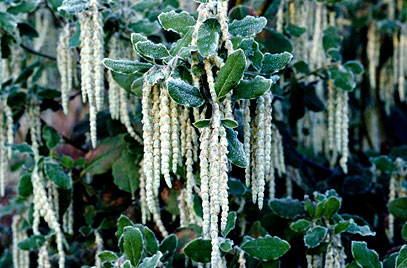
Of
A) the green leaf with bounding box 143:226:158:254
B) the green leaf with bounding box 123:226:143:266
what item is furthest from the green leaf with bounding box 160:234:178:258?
the green leaf with bounding box 123:226:143:266

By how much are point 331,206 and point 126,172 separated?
26.9 inches

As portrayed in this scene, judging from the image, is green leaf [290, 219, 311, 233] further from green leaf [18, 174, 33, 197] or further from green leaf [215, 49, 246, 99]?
green leaf [18, 174, 33, 197]

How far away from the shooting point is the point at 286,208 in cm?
162

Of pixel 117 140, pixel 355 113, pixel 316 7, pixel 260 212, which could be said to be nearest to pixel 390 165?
pixel 260 212

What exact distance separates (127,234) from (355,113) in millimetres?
2162

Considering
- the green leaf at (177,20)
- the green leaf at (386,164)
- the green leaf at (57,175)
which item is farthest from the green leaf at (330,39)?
the green leaf at (57,175)

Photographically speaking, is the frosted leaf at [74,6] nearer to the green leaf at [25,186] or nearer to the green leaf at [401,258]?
the green leaf at [25,186]

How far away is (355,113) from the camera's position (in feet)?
10.3

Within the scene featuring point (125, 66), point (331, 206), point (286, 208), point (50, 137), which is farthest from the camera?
point (50, 137)

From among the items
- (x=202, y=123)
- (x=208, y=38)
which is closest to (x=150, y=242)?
(x=202, y=123)

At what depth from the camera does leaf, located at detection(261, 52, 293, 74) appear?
1.19m

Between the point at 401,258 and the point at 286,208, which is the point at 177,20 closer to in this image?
the point at 286,208

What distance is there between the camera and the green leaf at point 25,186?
174cm

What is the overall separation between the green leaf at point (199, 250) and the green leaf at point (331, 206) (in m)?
0.38
